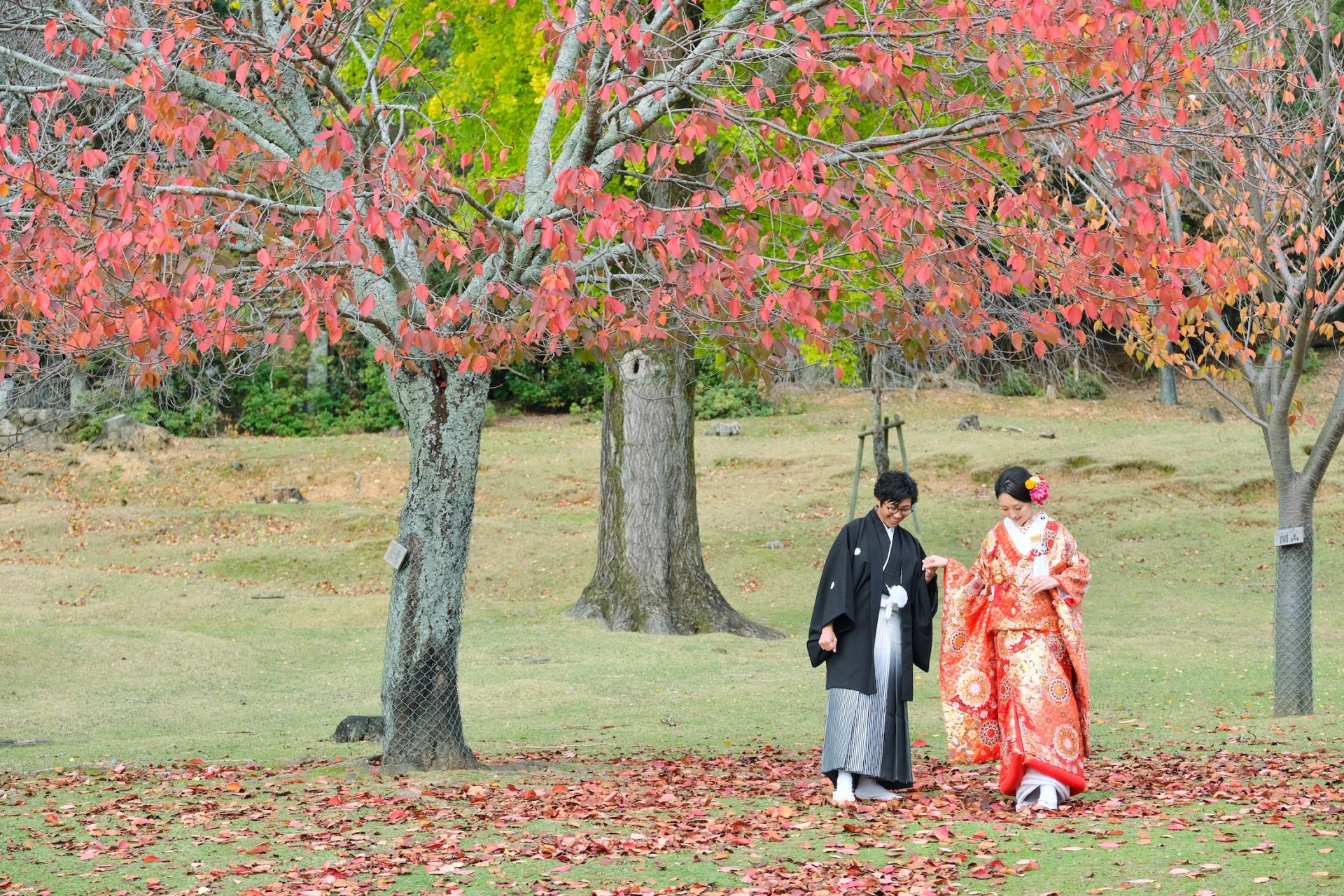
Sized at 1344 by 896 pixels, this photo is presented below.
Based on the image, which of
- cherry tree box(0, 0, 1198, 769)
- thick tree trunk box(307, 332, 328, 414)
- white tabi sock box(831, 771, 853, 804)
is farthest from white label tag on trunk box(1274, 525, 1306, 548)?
thick tree trunk box(307, 332, 328, 414)

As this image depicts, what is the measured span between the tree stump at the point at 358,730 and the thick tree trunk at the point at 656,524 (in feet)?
20.5

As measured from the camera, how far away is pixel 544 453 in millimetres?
30906

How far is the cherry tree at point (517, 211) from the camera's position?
6.73 m

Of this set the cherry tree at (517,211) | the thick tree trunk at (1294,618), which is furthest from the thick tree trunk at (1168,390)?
the cherry tree at (517,211)

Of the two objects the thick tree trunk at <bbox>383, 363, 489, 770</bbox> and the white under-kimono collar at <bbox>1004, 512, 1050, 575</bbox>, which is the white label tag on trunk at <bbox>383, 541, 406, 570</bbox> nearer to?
the thick tree trunk at <bbox>383, 363, 489, 770</bbox>

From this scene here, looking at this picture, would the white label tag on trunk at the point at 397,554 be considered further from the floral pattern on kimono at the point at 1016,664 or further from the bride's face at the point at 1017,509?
the bride's face at the point at 1017,509

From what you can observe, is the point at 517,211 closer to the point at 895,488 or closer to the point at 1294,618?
the point at 895,488

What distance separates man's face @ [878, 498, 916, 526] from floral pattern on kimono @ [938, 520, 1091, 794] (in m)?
0.39

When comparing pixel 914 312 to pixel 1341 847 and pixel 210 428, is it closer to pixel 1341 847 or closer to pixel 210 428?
pixel 1341 847

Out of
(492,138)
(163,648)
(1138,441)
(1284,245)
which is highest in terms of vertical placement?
(492,138)

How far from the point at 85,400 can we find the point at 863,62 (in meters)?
10.5

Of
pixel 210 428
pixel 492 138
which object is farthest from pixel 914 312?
pixel 210 428

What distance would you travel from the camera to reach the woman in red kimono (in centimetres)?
709

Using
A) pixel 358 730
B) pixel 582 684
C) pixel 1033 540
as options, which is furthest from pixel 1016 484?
pixel 582 684
